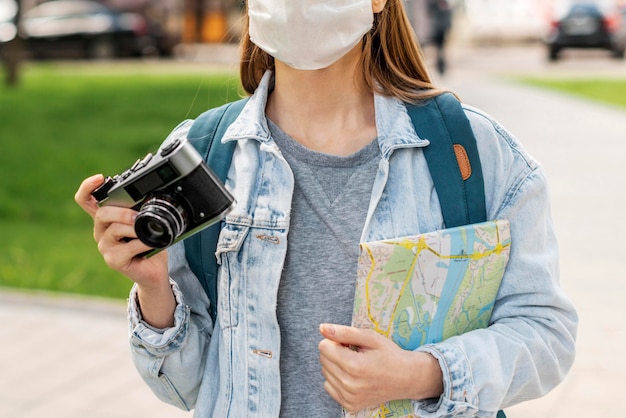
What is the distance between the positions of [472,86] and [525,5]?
56.3ft

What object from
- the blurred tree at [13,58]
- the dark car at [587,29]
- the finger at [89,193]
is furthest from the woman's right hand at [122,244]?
the dark car at [587,29]

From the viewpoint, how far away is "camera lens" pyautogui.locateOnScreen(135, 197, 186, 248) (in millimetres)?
1604

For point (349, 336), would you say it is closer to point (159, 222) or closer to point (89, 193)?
point (159, 222)

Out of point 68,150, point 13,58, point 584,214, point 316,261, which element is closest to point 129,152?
point 68,150

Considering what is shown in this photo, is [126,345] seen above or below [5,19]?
above

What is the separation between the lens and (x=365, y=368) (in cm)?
162

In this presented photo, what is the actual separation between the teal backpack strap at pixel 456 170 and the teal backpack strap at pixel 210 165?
0.36 metres

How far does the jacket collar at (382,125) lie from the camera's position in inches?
69.7

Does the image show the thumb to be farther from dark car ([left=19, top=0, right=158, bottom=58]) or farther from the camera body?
dark car ([left=19, top=0, right=158, bottom=58])

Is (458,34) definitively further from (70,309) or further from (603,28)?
(70,309)

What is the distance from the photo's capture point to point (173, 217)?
5.29 feet

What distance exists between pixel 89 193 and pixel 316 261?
0.41 metres

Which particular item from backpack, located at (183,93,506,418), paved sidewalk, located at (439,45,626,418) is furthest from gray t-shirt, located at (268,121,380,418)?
paved sidewalk, located at (439,45,626,418)

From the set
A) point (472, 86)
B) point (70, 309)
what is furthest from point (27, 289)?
point (472, 86)
